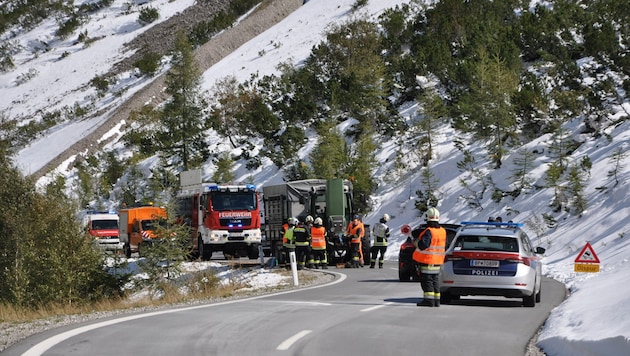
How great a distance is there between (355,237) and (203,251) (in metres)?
8.73

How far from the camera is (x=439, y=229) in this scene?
16484mm

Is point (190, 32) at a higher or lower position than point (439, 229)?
higher

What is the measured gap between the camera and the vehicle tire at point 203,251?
123ft

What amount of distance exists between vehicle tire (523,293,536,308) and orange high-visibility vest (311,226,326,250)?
1251cm

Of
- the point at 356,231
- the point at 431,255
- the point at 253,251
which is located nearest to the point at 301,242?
the point at 356,231

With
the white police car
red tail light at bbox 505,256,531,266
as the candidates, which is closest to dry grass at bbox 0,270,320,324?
the white police car

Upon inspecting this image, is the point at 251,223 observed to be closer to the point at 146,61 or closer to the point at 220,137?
the point at 220,137

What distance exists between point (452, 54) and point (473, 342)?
157ft

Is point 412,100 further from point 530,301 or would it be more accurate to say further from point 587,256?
point 530,301

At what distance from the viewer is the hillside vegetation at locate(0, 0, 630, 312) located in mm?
41219

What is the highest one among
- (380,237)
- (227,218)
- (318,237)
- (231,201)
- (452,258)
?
(231,201)

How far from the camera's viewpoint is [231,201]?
121 feet

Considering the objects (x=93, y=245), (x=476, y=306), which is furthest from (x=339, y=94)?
(x=476, y=306)

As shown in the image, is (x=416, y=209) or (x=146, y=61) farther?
(x=146, y=61)
